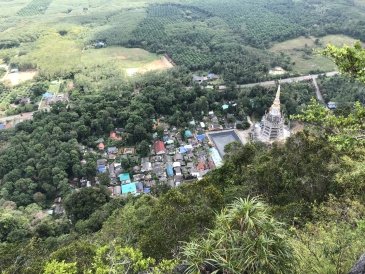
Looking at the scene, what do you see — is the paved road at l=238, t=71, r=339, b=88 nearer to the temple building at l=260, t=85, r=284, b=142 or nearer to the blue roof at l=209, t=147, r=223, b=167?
the temple building at l=260, t=85, r=284, b=142

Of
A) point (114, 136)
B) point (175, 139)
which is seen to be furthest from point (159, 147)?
point (114, 136)

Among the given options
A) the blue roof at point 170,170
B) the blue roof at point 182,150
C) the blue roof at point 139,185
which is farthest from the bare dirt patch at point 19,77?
the blue roof at point 170,170

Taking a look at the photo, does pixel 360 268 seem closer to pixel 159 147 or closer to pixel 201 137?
pixel 159 147

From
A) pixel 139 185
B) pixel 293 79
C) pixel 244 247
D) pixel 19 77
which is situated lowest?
pixel 19 77

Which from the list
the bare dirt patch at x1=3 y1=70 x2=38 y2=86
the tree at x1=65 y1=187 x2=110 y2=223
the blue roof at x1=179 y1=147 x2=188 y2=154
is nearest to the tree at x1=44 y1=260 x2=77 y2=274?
the tree at x1=65 y1=187 x2=110 y2=223

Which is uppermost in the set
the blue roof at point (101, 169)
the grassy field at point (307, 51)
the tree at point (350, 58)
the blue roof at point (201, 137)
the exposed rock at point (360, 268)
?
the tree at point (350, 58)

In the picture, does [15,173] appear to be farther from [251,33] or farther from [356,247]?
[251,33]

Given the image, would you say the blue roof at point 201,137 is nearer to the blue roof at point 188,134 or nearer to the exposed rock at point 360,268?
the blue roof at point 188,134
